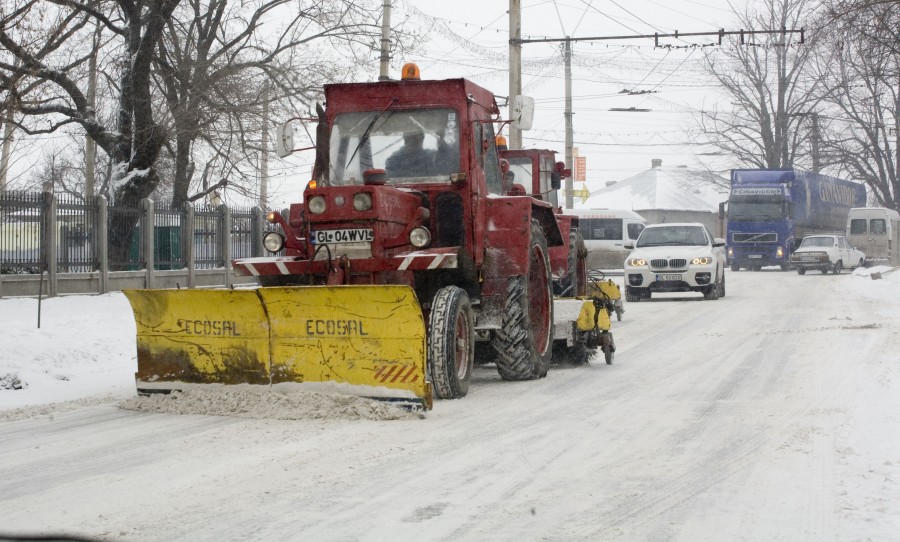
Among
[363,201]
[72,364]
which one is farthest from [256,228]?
[363,201]

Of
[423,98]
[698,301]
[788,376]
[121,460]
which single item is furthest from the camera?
[698,301]

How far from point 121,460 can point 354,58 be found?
21.3 metres

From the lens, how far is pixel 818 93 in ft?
178

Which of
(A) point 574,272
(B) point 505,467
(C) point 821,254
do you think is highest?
(C) point 821,254

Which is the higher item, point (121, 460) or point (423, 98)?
point (423, 98)

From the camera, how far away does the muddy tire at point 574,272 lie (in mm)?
15023

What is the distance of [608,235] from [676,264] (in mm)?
20400

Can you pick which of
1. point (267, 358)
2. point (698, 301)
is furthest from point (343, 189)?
point (698, 301)

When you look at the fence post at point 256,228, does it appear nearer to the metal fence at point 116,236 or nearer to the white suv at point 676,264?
the metal fence at point 116,236

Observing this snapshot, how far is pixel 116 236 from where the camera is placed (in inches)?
860

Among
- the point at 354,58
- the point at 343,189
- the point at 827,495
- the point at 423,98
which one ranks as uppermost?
the point at 354,58

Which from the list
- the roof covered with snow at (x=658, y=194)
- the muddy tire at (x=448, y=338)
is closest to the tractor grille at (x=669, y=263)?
the muddy tire at (x=448, y=338)

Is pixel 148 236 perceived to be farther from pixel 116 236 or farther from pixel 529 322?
pixel 529 322

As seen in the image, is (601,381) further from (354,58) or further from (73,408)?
(354,58)
